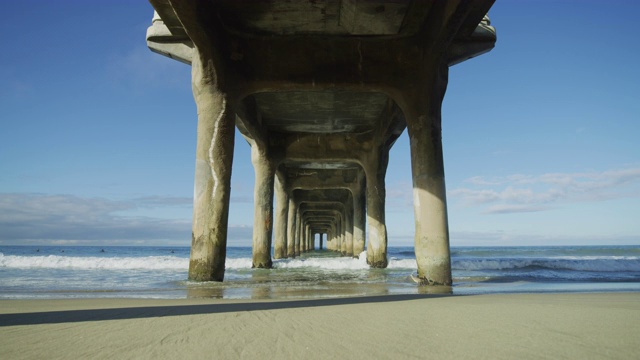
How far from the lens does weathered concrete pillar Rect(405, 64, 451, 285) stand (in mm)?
7043

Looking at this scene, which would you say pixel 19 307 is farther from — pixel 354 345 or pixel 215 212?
pixel 215 212

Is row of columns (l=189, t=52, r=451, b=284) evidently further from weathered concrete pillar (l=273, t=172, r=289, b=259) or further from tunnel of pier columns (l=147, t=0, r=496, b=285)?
weathered concrete pillar (l=273, t=172, r=289, b=259)

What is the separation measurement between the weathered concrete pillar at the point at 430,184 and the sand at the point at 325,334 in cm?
422

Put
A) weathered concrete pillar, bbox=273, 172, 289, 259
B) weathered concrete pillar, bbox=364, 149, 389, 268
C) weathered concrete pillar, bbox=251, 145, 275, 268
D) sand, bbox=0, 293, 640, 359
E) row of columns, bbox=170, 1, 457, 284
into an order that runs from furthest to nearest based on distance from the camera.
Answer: weathered concrete pillar, bbox=273, 172, 289, 259 → weathered concrete pillar, bbox=364, 149, 389, 268 → weathered concrete pillar, bbox=251, 145, 275, 268 → row of columns, bbox=170, 1, 457, 284 → sand, bbox=0, 293, 640, 359

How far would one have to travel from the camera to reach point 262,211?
13.4m

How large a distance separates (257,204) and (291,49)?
21.5ft

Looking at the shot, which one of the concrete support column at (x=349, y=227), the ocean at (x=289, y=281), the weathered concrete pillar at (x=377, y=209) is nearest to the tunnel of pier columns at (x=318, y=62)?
the ocean at (x=289, y=281)

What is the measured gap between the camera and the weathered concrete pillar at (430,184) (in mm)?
7043

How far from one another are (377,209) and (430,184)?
723 centimetres

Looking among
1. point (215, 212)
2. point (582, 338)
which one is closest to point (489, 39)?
point (215, 212)

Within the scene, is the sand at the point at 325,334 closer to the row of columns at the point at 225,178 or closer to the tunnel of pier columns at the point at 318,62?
the row of columns at the point at 225,178

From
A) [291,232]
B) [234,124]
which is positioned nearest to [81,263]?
[234,124]

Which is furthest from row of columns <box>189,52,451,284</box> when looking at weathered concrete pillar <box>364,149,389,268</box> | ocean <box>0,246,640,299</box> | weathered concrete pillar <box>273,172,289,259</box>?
weathered concrete pillar <box>273,172,289,259</box>

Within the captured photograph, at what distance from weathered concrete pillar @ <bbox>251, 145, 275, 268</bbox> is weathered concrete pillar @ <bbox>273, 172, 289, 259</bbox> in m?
5.79
